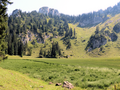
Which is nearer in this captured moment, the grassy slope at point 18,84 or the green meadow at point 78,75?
the grassy slope at point 18,84

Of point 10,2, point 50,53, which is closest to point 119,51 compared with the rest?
point 50,53

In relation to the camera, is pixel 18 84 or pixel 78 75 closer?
pixel 18 84

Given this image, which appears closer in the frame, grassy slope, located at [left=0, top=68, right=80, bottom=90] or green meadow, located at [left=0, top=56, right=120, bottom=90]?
grassy slope, located at [left=0, top=68, right=80, bottom=90]

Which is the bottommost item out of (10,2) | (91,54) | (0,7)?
(91,54)

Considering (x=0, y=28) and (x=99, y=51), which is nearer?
(x=0, y=28)

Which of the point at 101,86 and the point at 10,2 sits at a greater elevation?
the point at 10,2

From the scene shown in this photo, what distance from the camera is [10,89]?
41.6 feet

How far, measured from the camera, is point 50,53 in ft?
545

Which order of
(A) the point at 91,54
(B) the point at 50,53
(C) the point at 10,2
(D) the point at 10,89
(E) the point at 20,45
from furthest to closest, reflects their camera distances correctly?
1. (A) the point at 91,54
2. (B) the point at 50,53
3. (E) the point at 20,45
4. (C) the point at 10,2
5. (D) the point at 10,89

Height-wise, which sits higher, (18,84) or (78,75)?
(18,84)

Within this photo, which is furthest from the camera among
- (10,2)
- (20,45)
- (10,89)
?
(20,45)

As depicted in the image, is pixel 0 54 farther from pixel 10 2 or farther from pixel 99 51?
pixel 99 51

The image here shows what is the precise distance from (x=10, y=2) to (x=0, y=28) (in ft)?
22.3

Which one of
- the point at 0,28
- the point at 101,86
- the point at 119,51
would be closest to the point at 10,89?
the point at 0,28
